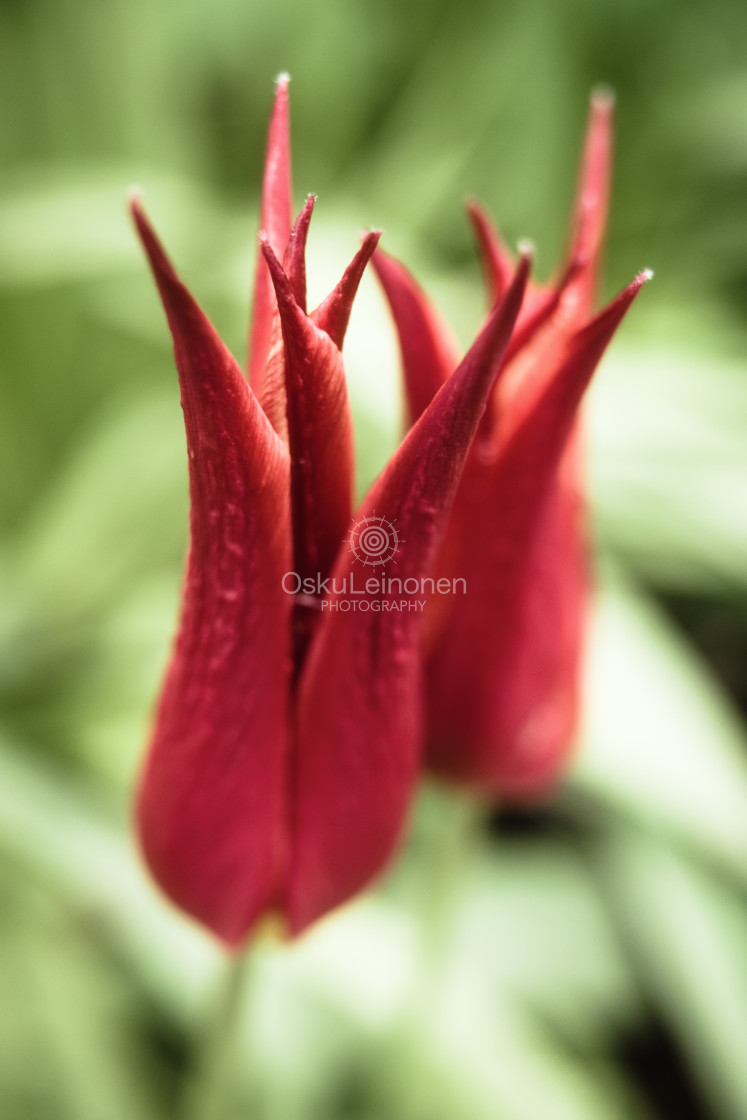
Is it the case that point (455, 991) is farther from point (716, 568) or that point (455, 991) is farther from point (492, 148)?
point (492, 148)

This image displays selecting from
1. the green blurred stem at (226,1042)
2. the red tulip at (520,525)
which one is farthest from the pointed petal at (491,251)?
the green blurred stem at (226,1042)

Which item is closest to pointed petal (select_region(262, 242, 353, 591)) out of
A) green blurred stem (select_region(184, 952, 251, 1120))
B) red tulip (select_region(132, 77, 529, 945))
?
red tulip (select_region(132, 77, 529, 945))

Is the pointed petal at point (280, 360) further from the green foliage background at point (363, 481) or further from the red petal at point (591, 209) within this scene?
the green foliage background at point (363, 481)

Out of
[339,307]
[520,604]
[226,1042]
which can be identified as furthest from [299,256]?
[226,1042]

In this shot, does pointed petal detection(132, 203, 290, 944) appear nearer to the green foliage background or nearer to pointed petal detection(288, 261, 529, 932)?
pointed petal detection(288, 261, 529, 932)

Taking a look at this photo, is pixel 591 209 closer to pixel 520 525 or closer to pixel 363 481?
pixel 520 525

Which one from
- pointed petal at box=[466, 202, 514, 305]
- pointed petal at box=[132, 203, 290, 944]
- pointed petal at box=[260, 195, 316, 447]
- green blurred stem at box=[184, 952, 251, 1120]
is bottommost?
green blurred stem at box=[184, 952, 251, 1120]
